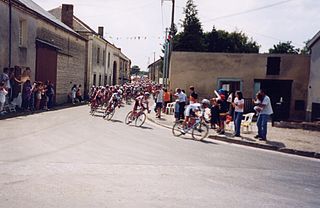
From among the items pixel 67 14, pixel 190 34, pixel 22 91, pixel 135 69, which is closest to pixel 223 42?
pixel 190 34

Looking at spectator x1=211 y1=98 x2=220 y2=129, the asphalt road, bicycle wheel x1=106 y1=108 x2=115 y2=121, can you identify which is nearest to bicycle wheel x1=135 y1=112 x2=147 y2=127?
bicycle wheel x1=106 y1=108 x2=115 y2=121

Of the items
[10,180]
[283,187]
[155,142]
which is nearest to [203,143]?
[155,142]

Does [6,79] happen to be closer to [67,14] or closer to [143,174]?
[143,174]

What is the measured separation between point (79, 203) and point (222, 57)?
2318 cm

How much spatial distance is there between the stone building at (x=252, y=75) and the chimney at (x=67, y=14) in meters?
14.9

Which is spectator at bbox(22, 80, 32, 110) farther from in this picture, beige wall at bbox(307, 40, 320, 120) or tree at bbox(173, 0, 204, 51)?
tree at bbox(173, 0, 204, 51)

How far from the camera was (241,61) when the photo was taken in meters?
26.9

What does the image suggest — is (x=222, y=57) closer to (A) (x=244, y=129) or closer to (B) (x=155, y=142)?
(A) (x=244, y=129)

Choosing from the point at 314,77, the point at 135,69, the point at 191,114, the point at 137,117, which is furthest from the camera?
the point at 135,69

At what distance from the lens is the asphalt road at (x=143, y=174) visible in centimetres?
569

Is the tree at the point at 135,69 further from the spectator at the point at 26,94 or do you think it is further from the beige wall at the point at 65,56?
the spectator at the point at 26,94

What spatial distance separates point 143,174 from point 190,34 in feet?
156

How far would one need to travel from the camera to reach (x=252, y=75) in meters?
26.9

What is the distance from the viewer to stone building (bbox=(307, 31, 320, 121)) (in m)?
22.5
